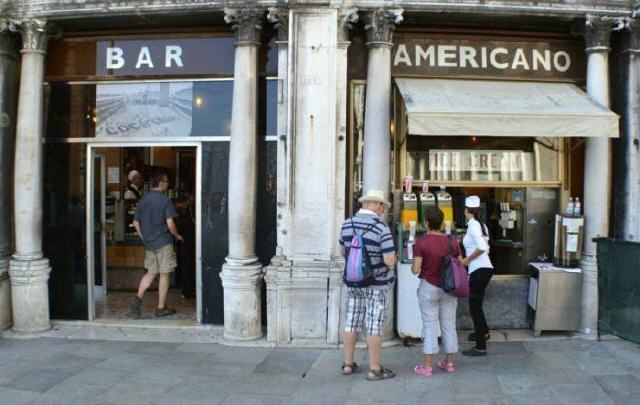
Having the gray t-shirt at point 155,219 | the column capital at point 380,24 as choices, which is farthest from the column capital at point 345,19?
the gray t-shirt at point 155,219

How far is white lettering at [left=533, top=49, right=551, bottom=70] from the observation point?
7.30 meters

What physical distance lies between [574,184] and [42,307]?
7169 mm

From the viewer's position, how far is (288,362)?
5.98 meters

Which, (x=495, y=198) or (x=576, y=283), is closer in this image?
(x=576, y=283)

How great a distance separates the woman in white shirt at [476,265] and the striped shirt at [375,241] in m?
1.40

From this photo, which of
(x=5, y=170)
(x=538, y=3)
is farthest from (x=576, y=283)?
(x=5, y=170)

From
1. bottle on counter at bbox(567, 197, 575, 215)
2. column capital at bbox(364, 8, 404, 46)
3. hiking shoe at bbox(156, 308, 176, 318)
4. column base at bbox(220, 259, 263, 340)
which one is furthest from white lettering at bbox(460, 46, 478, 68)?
hiking shoe at bbox(156, 308, 176, 318)

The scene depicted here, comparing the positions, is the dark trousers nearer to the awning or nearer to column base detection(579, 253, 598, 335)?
column base detection(579, 253, 598, 335)

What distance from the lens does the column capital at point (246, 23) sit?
21.7 ft

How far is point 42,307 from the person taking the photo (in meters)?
7.03

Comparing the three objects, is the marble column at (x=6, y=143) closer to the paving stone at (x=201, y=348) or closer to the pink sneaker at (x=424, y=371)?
the paving stone at (x=201, y=348)

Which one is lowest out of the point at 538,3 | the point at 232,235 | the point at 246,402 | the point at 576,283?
the point at 246,402

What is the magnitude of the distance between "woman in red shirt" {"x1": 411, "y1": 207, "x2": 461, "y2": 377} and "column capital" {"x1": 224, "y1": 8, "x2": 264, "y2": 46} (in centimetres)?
310

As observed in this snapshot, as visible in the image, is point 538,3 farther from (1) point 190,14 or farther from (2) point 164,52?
(2) point 164,52
